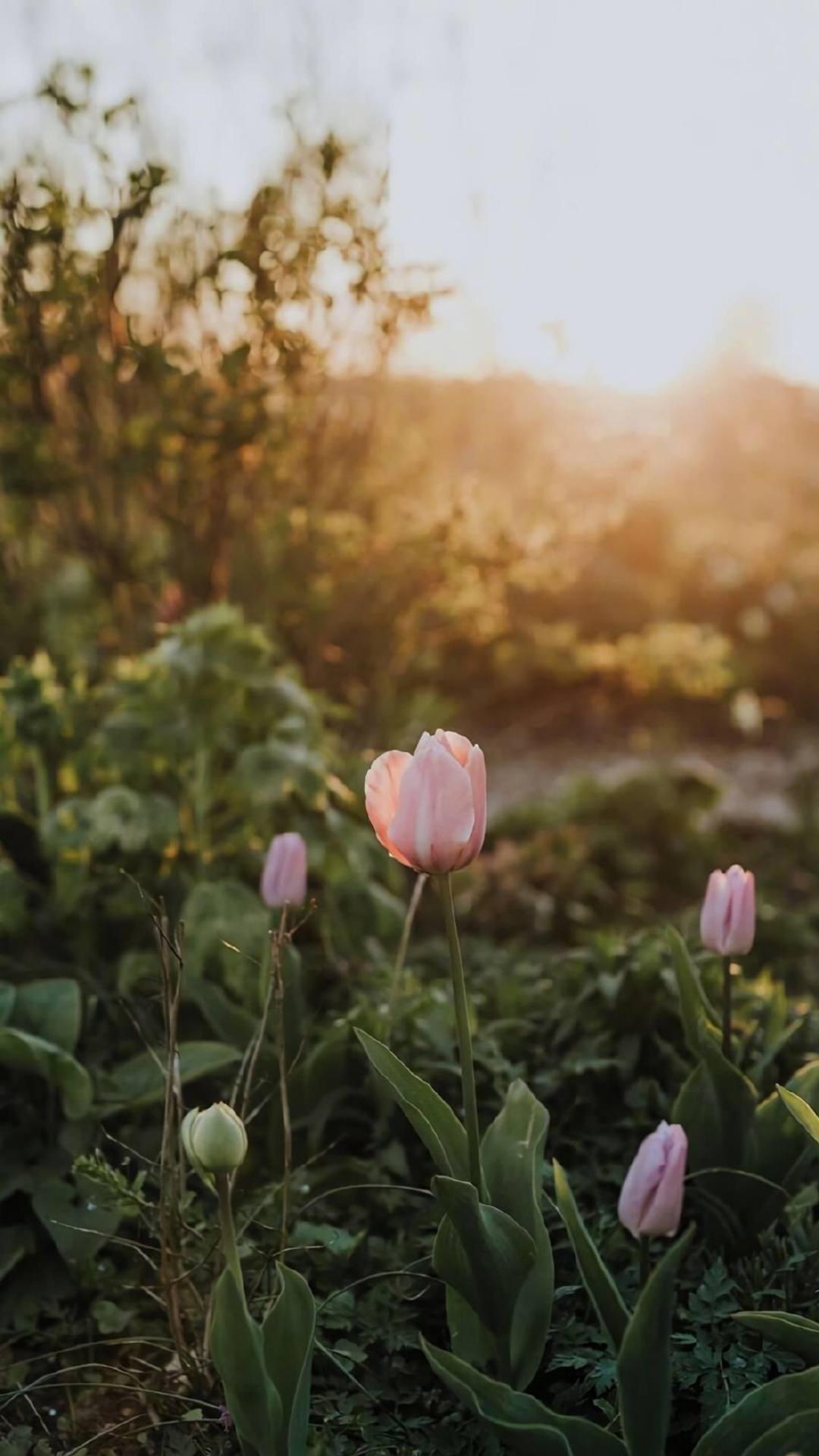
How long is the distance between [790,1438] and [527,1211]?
0.33 metres

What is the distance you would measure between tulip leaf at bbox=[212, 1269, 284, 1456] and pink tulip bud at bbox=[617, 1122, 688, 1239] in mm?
366

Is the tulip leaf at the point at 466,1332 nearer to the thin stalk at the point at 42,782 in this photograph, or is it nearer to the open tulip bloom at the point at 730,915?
the open tulip bloom at the point at 730,915

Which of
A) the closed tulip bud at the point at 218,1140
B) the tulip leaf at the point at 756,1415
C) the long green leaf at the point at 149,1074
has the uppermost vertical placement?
the closed tulip bud at the point at 218,1140

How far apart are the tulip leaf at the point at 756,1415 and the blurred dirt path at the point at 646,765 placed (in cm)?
325

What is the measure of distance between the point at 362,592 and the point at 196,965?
1.63m

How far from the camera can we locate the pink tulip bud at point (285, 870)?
1801mm

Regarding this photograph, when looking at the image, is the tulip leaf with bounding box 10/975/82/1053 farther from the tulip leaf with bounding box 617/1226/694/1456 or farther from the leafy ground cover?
the tulip leaf with bounding box 617/1226/694/1456

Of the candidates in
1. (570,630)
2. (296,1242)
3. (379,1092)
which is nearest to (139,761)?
(379,1092)

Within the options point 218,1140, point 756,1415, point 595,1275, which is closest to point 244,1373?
point 218,1140

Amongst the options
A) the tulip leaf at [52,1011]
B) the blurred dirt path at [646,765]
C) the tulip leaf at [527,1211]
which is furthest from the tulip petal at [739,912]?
the blurred dirt path at [646,765]

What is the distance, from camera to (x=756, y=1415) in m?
1.18

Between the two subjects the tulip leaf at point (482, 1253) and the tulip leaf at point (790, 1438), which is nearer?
the tulip leaf at point (790, 1438)

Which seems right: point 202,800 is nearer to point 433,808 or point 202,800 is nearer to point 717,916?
point 717,916

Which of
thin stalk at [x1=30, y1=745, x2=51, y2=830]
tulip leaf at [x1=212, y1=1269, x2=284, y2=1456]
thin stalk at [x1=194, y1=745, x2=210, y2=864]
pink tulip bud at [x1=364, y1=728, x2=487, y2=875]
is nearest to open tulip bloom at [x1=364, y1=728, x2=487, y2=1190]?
pink tulip bud at [x1=364, y1=728, x2=487, y2=875]
